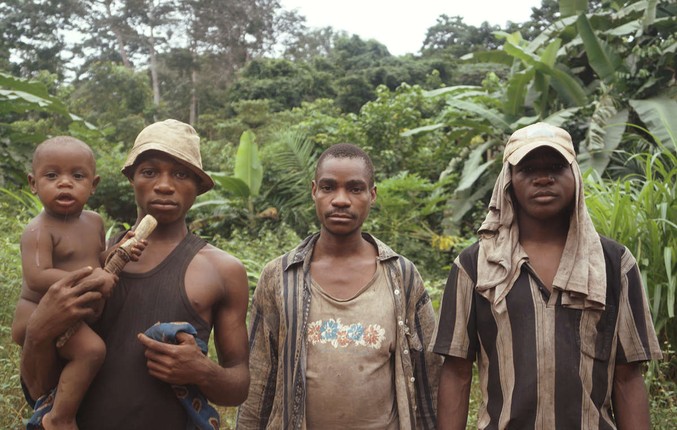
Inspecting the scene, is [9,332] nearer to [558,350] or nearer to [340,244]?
[340,244]

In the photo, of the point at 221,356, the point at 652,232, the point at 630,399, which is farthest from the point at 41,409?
the point at 652,232

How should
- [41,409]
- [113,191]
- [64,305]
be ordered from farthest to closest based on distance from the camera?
[113,191]
[41,409]
[64,305]

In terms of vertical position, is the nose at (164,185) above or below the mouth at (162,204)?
above

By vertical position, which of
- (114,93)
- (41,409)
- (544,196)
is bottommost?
(41,409)

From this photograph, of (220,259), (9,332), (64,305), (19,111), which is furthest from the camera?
(19,111)

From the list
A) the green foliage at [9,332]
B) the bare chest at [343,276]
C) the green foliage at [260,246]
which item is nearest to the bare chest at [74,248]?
the bare chest at [343,276]

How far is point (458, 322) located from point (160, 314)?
0.94 meters

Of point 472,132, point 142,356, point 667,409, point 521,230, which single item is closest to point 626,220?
point 667,409

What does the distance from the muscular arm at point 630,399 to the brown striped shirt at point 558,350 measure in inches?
1.1

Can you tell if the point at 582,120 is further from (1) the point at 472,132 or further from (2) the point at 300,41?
(2) the point at 300,41

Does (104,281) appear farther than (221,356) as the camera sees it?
No

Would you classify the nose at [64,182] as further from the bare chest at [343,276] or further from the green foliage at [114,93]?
the green foliage at [114,93]

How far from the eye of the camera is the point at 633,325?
2.02 meters

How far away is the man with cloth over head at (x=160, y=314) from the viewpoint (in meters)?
1.86
